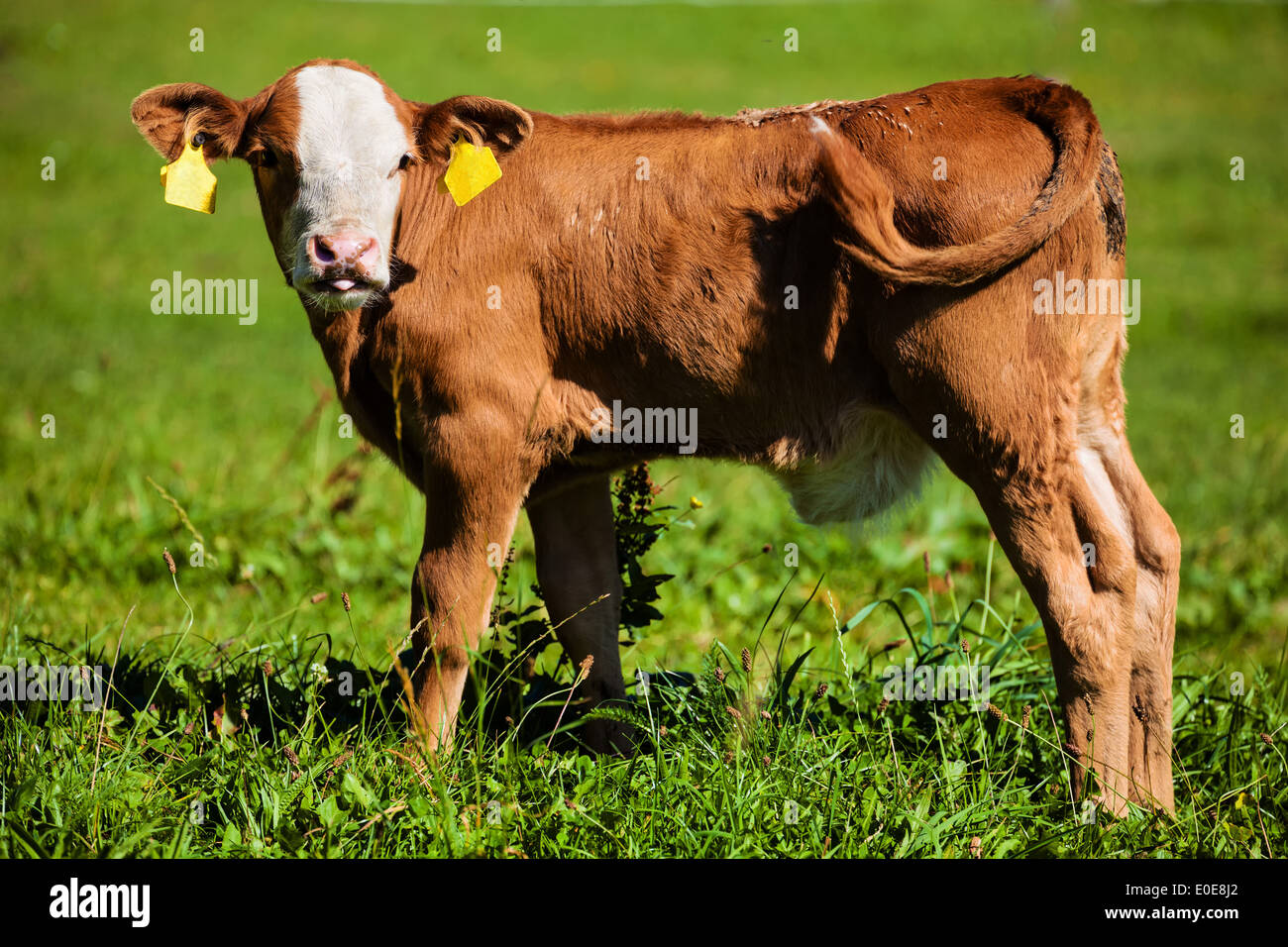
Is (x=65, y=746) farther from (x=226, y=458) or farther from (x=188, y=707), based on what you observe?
(x=226, y=458)

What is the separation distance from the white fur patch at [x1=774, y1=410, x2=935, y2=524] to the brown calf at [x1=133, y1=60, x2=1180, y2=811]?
10 millimetres

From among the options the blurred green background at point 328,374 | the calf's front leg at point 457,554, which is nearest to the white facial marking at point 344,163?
the calf's front leg at point 457,554

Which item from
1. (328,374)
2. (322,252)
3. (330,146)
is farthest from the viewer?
(328,374)

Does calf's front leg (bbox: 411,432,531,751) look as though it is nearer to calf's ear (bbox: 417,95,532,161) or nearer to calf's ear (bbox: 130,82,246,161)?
calf's ear (bbox: 417,95,532,161)

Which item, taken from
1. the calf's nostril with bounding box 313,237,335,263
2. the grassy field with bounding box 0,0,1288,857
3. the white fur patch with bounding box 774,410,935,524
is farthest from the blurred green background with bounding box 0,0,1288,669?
the calf's nostril with bounding box 313,237,335,263

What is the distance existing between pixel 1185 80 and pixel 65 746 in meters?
33.1

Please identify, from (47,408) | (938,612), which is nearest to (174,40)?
(47,408)

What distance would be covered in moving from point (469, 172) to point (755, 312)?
1.06m

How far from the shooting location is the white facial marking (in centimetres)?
366

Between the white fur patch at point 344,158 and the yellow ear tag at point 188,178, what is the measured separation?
1.53 ft

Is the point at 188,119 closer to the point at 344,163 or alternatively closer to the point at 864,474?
the point at 344,163

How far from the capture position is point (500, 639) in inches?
179

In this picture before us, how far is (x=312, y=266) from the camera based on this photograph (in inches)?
140

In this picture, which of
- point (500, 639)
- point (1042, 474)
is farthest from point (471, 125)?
point (1042, 474)
